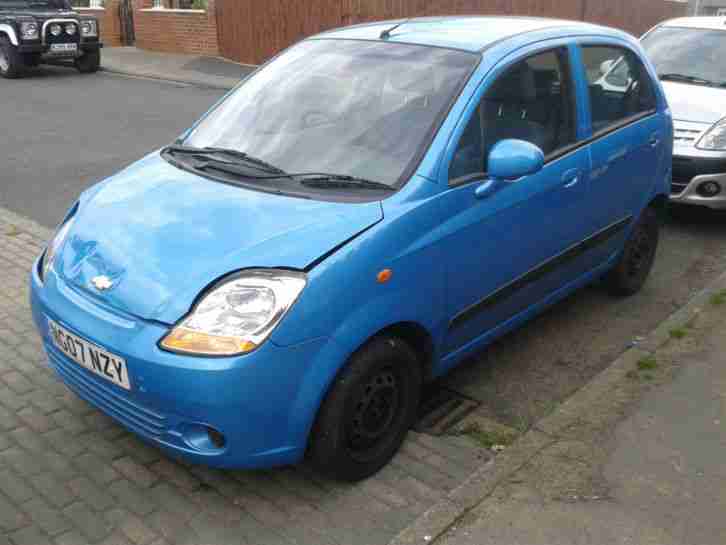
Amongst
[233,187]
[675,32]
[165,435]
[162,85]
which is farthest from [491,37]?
[162,85]

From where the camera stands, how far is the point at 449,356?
346 centimetres

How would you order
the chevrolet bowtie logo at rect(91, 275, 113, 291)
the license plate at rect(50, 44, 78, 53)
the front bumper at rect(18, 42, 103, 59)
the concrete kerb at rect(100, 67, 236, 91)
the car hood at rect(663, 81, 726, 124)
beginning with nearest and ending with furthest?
1. the chevrolet bowtie logo at rect(91, 275, 113, 291)
2. the car hood at rect(663, 81, 726, 124)
3. the concrete kerb at rect(100, 67, 236, 91)
4. the front bumper at rect(18, 42, 103, 59)
5. the license plate at rect(50, 44, 78, 53)

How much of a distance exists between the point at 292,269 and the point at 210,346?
396mm

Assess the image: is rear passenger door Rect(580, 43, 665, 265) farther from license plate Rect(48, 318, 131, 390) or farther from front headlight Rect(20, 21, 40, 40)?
front headlight Rect(20, 21, 40, 40)

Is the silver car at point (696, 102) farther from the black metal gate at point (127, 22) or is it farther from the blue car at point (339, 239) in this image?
the black metal gate at point (127, 22)

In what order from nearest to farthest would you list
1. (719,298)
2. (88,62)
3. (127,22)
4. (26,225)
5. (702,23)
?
1. (719,298)
2. (26,225)
3. (702,23)
4. (88,62)
5. (127,22)

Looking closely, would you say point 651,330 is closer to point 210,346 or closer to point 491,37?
point 491,37

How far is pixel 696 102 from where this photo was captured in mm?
6605

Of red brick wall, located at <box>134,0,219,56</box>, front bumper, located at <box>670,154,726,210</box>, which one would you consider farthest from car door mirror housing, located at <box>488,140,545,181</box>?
red brick wall, located at <box>134,0,219,56</box>

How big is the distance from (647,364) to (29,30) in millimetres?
15649

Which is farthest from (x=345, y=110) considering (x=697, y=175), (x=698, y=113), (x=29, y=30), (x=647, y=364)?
(x=29, y=30)

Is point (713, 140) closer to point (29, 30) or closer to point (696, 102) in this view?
point (696, 102)

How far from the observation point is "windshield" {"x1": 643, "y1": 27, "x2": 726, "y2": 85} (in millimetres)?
7191

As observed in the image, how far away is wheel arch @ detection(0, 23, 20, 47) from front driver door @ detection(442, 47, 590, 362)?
15.0 meters
